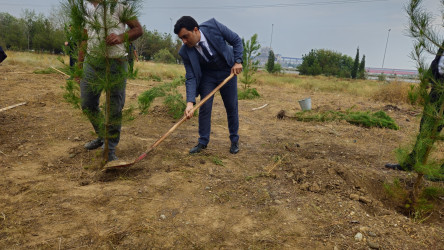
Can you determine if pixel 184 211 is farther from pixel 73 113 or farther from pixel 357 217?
pixel 73 113

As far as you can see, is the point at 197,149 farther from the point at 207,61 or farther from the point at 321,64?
the point at 321,64

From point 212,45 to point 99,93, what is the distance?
1460 mm

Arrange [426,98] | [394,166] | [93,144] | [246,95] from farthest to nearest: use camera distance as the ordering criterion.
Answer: [246,95], [394,166], [93,144], [426,98]

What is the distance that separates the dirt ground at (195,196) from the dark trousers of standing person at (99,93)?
23 centimetres

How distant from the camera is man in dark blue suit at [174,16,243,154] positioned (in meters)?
3.34

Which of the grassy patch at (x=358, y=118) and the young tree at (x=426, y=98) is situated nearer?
the young tree at (x=426, y=98)

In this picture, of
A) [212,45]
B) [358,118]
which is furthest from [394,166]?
[212,45]

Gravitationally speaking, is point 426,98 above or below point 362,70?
below

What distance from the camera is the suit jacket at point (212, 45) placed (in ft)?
11.5

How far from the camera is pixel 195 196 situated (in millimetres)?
2691

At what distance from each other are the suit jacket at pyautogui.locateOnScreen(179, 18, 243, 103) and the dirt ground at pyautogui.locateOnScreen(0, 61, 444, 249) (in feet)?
3.09

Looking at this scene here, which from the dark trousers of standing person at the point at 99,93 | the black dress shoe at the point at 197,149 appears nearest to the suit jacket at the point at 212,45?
the black dress shoe at the point at 197,149

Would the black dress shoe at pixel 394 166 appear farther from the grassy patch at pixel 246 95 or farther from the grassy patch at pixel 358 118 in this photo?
the grassy patch at pixel 246 95

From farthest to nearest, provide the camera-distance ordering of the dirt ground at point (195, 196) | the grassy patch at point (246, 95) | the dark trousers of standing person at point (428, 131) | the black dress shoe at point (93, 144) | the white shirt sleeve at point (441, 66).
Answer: the grassy patch at point (246, 95)
the black dress shoe at point (93, 144)
the white shirt sleeve at point (441, 66)
the dark trousers of standing person at point (428, 131)
the dirt ground at point (195, 196)
